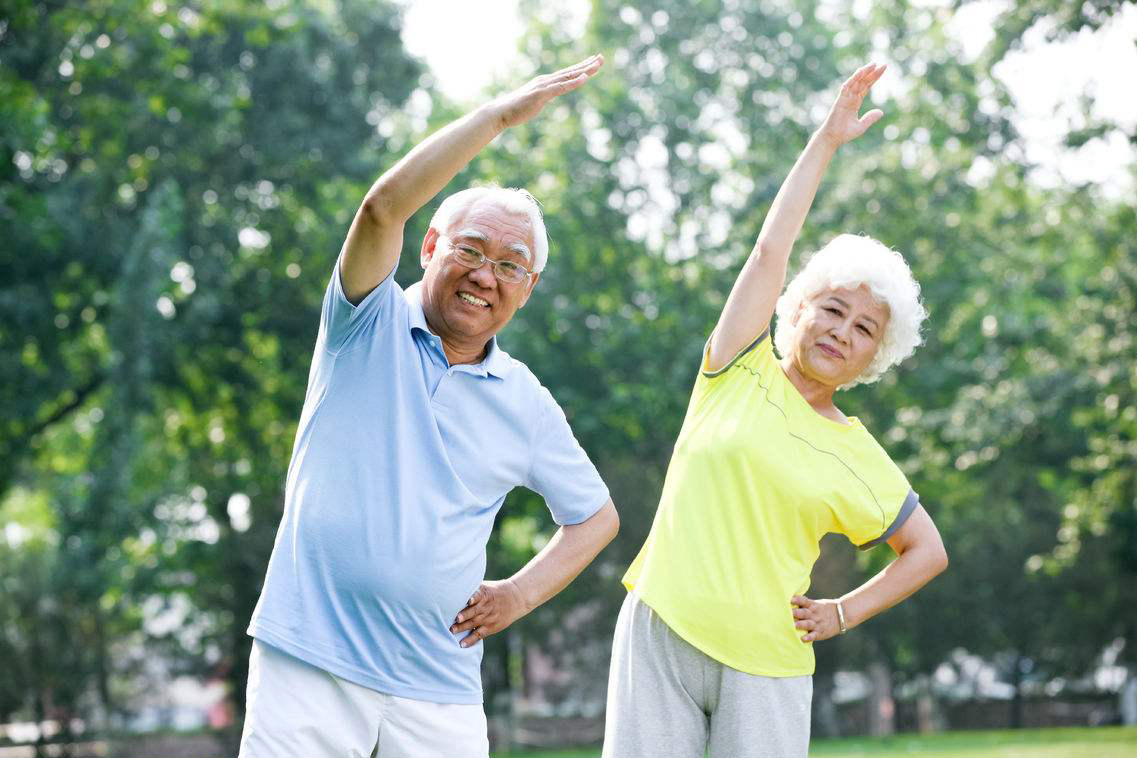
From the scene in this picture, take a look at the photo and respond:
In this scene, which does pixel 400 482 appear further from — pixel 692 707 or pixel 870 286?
pixel 870 286

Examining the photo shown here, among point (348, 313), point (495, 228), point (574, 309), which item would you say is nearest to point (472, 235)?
point (495, 228)

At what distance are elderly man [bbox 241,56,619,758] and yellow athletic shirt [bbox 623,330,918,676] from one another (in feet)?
1.63

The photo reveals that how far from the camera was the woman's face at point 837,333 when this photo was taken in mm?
3836

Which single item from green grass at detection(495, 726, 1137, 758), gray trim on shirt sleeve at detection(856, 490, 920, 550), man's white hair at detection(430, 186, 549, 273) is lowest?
green grass at detection(495, 726, 1137, 758)

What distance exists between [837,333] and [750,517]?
0.61 m

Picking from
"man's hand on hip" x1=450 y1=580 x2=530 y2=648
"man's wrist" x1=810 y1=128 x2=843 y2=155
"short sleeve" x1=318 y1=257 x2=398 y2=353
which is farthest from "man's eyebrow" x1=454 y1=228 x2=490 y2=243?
"man's wrist" x1=810 y1=128 x2=843 y2=155

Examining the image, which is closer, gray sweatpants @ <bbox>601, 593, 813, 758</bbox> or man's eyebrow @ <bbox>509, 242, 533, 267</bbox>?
man's eyebrow @ <bbox>509, 242, 533, 267</bbox>

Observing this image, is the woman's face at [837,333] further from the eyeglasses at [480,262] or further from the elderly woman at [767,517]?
the eyeglasses at [480,262]

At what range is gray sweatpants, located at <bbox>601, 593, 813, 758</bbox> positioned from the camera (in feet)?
11.6

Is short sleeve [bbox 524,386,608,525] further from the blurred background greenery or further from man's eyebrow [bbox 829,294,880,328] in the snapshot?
the blurred background greenery

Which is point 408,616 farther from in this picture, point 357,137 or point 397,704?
point 357,137

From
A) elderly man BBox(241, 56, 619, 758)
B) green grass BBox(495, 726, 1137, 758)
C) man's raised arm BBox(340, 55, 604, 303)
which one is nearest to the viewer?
man's raised arm BBox(340, 55, 604, 303)

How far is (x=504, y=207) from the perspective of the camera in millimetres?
3396

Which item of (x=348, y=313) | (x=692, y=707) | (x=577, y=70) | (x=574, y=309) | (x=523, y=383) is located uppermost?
(x=574, y=309)
